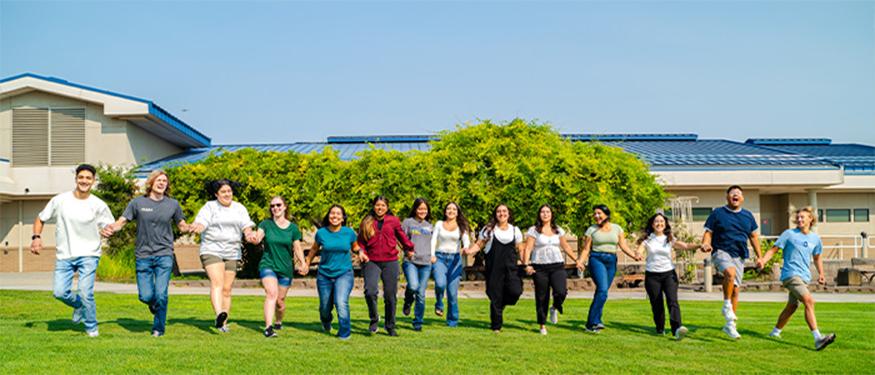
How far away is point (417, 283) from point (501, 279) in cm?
116

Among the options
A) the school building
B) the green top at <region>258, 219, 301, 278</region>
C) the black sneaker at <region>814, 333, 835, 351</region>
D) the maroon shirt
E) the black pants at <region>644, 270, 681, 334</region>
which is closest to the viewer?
the black sneaker at <region>814, 333, 835, 351</region>

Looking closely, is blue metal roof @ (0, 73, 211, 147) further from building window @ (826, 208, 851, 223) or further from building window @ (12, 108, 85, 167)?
building window @ (826, 208, 851, 223)

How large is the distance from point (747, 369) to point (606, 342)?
6.41 ft

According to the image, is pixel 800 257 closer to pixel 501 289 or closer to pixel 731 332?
pixel 731 332

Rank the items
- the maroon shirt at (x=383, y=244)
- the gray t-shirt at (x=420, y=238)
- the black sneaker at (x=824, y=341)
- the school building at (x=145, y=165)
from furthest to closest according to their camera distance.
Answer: the school building at (x=145, y=165) < the gray t-shirt at (x=420, y=238) < the maroon shirt at (x=383, y=244) < the black sneaker at (x=824, y=341)

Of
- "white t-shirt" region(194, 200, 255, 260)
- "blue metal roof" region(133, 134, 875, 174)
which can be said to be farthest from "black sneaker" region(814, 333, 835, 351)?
"blue metal roof" region(133, 134, 875, 174)

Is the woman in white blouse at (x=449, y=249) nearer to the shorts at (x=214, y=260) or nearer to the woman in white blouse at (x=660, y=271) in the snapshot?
the woman in white blouse at (x=660, y=271)

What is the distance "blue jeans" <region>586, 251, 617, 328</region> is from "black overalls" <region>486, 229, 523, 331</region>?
1.04m

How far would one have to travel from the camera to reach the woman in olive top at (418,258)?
35.8 feet

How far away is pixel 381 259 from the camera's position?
10367 mm

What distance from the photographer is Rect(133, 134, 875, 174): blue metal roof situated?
31.8 m

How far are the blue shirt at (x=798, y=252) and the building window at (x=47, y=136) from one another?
86.1 feet

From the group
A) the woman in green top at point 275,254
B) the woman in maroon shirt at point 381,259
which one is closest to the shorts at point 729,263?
the woman in maroon shirt at point 381,259

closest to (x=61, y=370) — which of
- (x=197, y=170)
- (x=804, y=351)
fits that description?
(x=804, y=351)
